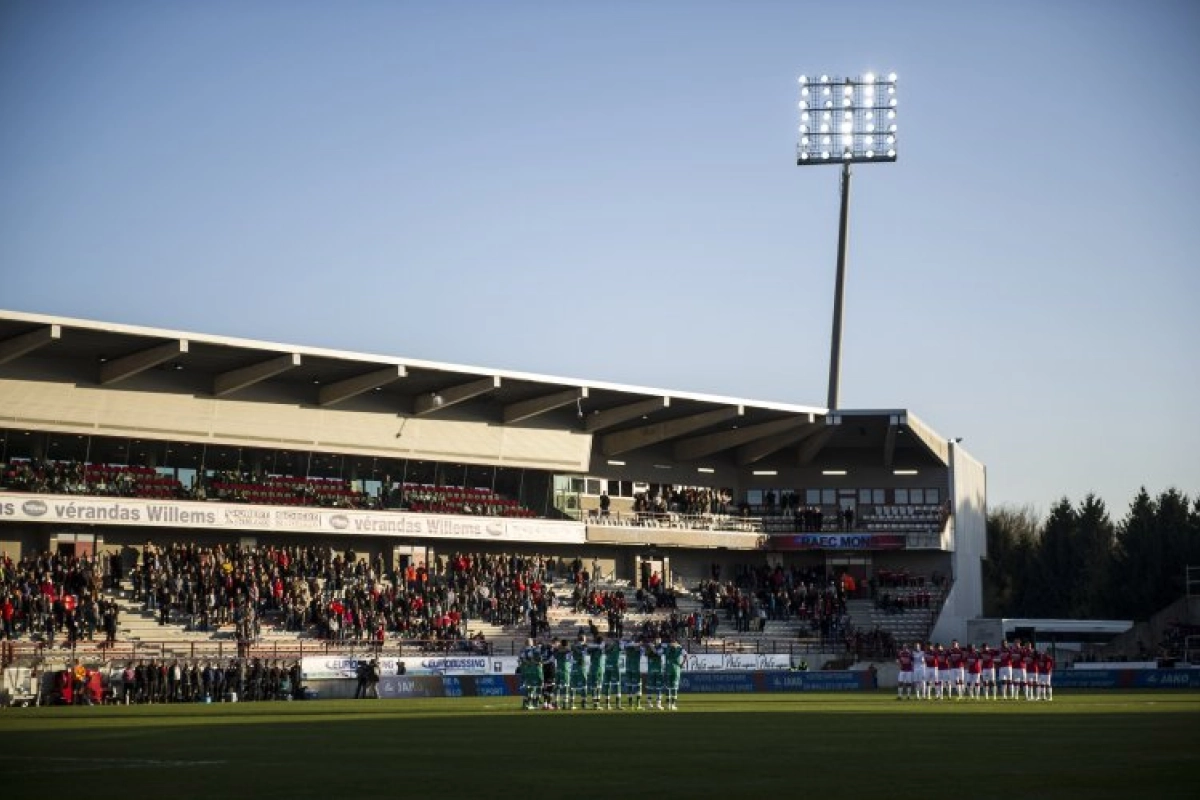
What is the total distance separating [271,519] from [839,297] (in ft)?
99.6

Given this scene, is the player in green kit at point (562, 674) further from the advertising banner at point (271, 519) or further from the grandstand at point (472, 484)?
the advertising banner at point (271, 519)

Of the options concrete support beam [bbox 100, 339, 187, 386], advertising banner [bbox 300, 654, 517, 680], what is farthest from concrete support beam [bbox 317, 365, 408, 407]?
advertising banner [bbox 300, 654, 517, 680]

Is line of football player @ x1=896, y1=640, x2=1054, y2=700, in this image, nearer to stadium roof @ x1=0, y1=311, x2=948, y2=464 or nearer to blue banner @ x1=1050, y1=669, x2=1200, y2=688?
blue banner @ x1=1050, y1=669, x2=1200, y2=688

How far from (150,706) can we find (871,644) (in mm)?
34898

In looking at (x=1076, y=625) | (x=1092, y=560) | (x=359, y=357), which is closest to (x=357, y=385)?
(x=359, y=357)

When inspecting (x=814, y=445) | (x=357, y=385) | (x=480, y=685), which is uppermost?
(x=814, y=445)

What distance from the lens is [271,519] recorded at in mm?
62406

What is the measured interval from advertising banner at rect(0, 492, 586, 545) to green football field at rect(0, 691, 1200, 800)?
19.4 m

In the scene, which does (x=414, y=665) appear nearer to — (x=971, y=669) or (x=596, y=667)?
(x=596, y=667)

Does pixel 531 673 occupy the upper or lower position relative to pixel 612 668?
lower

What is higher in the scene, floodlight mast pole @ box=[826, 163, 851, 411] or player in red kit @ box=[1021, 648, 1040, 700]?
floodlight mast pole @ box=[826, 163, 851, 411]

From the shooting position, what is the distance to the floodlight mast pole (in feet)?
256

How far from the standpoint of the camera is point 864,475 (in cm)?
8300

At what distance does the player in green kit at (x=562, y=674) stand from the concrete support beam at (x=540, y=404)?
30550 millimetres
